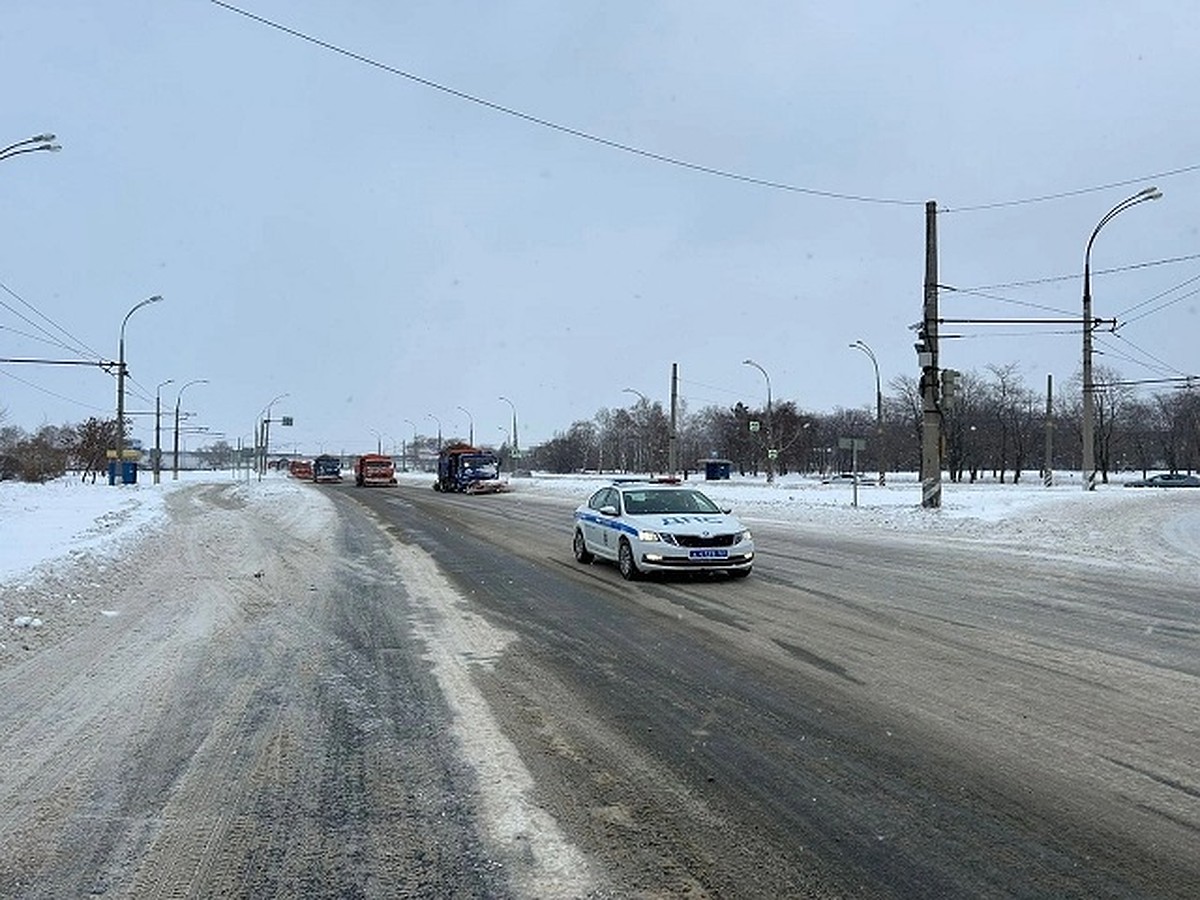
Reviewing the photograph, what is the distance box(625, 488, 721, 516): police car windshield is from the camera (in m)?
15.4

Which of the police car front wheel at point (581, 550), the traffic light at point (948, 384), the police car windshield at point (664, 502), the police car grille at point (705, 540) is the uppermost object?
the traffic light at point (948, 384)

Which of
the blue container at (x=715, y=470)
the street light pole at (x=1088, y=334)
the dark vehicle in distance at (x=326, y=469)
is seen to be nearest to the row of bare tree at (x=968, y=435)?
the blue container at (x=715, y=470)

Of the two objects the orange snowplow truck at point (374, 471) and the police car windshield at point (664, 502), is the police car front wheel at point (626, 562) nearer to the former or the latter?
the police car windshield at point (664, 502)

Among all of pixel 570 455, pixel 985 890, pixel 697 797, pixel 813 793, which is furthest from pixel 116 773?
pixel 570 455

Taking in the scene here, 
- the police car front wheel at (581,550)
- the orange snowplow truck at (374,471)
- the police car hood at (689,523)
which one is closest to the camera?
the police car hood at (689,523)

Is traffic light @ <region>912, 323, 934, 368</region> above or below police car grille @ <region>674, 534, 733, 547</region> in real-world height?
above

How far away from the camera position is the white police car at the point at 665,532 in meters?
14.1

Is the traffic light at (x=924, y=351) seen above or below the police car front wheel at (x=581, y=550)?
above

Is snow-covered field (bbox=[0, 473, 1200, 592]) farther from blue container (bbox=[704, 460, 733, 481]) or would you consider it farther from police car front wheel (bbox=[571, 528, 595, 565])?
blue container (bbox=[704, 460, 733, 481])

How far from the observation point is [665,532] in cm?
1423

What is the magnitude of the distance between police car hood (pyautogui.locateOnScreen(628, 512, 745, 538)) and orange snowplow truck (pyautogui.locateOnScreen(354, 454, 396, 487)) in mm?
61223

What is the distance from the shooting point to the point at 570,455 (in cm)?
14162

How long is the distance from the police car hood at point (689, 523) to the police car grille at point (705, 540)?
0.05 m

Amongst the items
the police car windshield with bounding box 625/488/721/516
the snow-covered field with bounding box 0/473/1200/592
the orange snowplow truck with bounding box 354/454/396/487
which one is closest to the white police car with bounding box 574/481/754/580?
the police car windshield with bounding box 625/488/721/516
